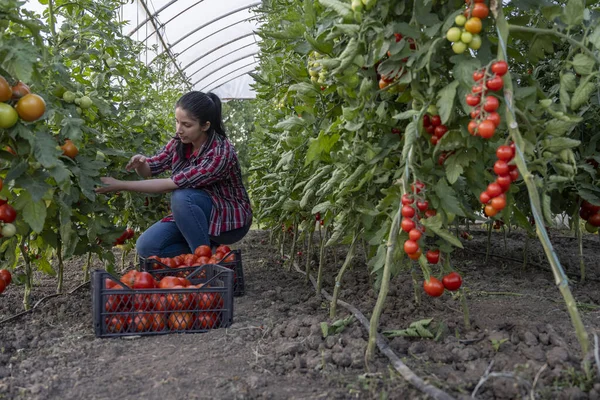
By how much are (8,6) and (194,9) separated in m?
9.68

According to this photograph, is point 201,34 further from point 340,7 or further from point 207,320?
point 340,7

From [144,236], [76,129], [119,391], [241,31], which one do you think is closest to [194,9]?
[241,31]

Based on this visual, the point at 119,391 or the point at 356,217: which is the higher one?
the point at 356,217

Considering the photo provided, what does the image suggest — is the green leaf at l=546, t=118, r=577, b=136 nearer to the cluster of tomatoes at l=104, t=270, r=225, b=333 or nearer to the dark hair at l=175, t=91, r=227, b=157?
the cluster of tomatoes at l=104, t=270, r=225, b=333

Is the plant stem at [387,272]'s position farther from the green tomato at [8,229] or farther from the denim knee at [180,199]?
the denim knee at [180,199]

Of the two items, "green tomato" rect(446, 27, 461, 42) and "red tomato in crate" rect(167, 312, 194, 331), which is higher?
"green tomato" rect(446, 27, 461, 42)

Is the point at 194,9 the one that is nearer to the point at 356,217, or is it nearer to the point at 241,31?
the point at 241,31

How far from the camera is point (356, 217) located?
2096 millimetres

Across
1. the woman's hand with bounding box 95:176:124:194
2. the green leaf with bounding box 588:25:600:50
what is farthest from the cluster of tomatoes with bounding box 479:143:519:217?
the woman's hand with bounding box 95:176:124:194

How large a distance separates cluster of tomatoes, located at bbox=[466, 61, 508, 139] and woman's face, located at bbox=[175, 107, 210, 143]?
213cm

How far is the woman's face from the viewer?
3217 millimetres

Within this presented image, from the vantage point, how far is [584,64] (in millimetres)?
1532

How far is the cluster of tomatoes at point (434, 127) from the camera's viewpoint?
1620 mm

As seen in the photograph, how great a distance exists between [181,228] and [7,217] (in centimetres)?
136
